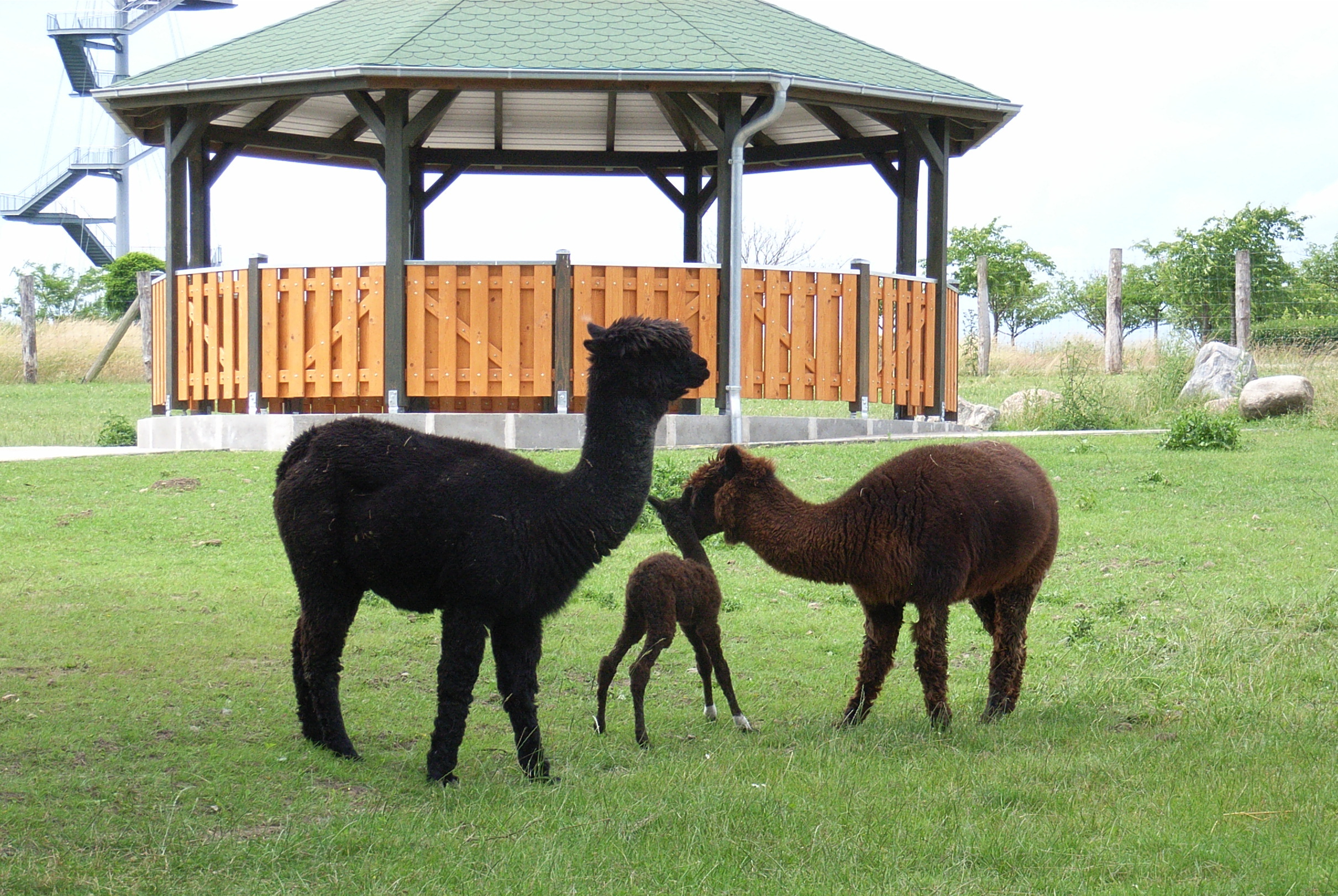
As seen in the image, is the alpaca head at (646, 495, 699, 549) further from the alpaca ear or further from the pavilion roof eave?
the pavilion roof eave

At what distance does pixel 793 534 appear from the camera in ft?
20.9

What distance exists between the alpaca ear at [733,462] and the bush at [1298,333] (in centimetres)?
2513

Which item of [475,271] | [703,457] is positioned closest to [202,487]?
[475,271]

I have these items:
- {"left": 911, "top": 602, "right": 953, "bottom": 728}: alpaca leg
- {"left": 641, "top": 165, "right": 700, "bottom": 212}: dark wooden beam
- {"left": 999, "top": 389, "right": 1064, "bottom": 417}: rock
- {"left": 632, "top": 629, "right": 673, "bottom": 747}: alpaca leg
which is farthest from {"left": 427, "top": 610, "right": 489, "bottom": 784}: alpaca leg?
{"left": 999, "top": 389, "right": 1064, "bottom": 417}: rock

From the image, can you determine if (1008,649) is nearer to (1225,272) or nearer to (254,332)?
(254,332)

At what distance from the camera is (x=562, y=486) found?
18.3ft

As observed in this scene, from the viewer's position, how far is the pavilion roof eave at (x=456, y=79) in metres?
13.9

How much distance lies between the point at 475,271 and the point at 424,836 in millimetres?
10743

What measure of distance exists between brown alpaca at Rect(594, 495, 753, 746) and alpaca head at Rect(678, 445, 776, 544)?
10 cm

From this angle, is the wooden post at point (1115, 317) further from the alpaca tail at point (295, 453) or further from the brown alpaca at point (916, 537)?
the alpaca tail at point (295, 453)

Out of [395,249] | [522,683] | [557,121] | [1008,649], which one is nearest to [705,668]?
[522,683]

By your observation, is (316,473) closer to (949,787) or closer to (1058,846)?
(949,787)

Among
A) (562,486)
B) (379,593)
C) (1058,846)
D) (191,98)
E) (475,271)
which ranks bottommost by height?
(1058,846)

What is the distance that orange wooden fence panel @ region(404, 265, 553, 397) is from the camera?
14.8 m
